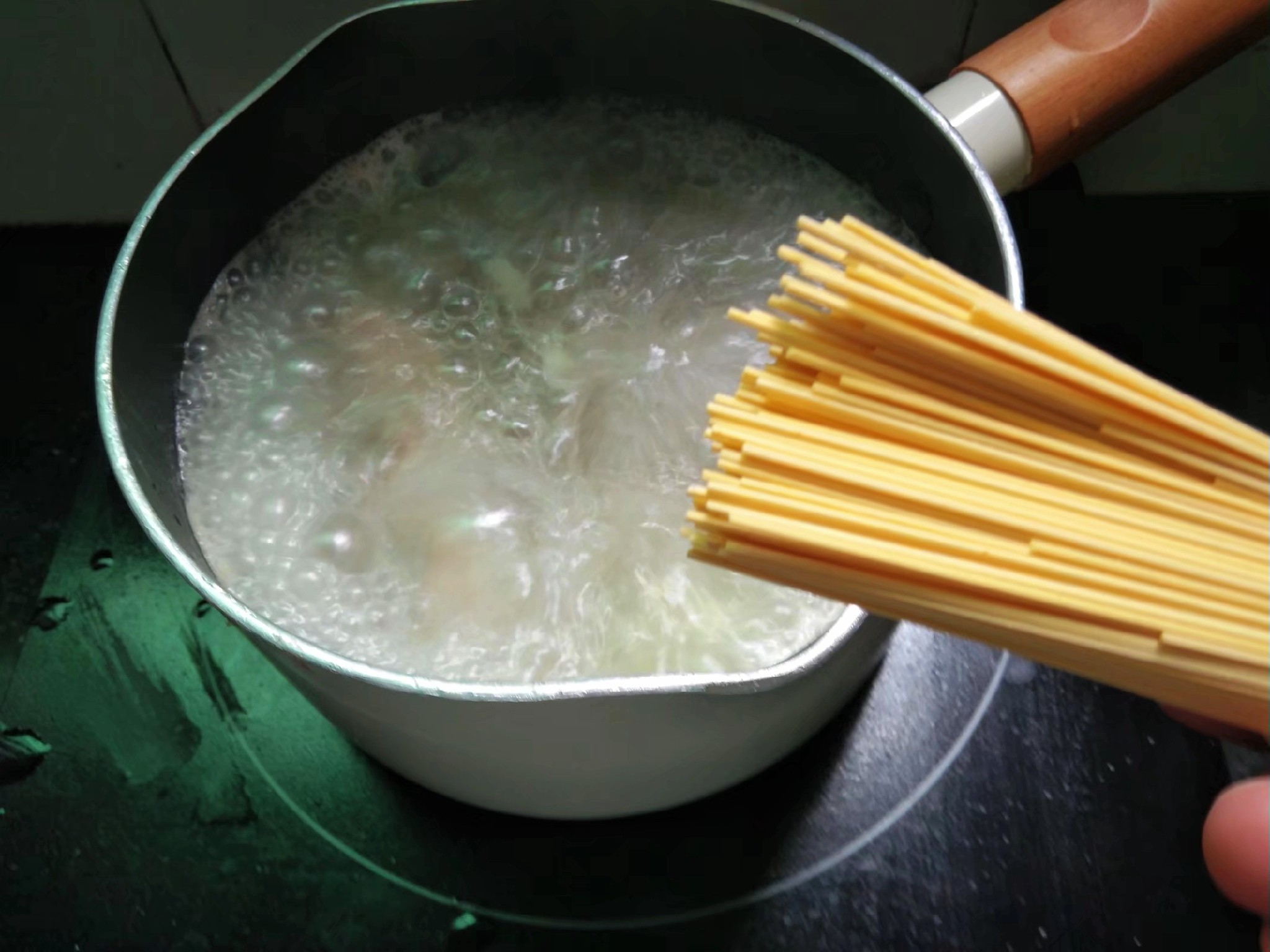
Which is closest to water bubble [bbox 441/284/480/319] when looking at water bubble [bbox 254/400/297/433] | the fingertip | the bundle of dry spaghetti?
water bubble [bbox 254/400/297/433]

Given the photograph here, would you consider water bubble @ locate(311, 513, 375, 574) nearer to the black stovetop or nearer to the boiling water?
the boiling water

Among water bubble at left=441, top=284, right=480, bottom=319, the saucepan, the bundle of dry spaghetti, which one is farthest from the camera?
water bubble at left=441, top=284, right=480, bottom=319

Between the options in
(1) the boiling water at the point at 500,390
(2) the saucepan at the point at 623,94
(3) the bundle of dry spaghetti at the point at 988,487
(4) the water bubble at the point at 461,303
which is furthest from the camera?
(4) the water bubble at the point at 461,303

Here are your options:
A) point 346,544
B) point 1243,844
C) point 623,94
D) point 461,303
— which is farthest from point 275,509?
point 1243,844

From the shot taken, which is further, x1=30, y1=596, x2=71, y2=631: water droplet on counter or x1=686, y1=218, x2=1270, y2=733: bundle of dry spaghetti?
x1=30, y1=596, x2=71, y2=631: water droplet on counter

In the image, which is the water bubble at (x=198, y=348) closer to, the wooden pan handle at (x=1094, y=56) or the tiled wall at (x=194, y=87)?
the tiled wall at (x=194, y=87)

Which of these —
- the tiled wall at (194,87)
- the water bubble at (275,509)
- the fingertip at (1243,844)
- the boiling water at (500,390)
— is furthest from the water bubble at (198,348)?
the fingertip at (1243,844)
